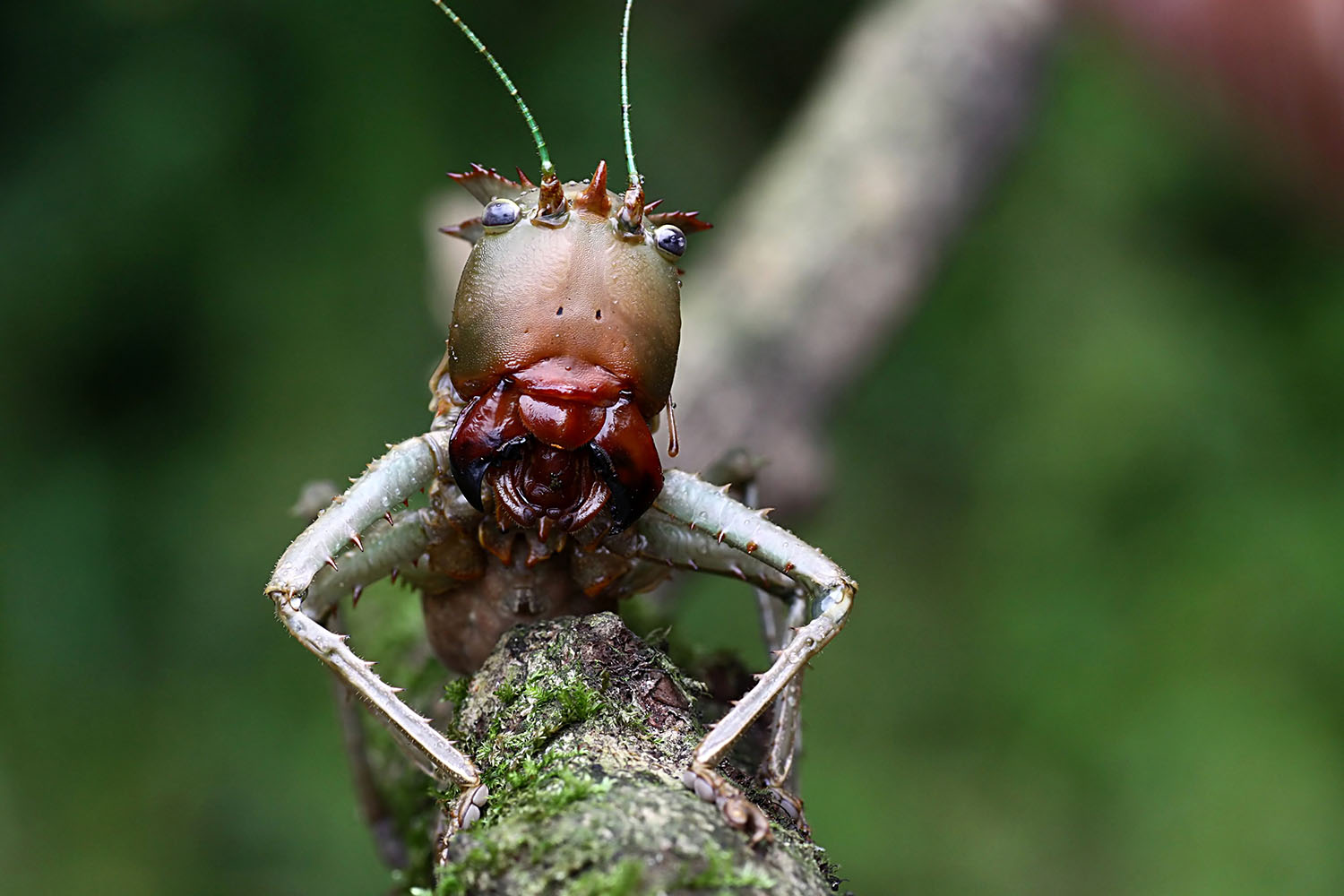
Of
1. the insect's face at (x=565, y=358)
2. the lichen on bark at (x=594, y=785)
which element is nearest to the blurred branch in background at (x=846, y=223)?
the insect's face at (x=565, y=358)

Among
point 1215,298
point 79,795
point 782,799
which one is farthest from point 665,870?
point 1215,298

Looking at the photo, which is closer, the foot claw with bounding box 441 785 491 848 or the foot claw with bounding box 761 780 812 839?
the foot claw with bounding box 441 785 491 848

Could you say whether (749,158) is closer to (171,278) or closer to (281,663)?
(171,278)

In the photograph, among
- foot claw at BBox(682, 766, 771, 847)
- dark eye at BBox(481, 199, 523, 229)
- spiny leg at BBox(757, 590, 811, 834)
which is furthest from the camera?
dark eye at BBox(481, 199, 523, 229)

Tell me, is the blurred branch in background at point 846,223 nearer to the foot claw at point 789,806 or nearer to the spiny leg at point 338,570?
the spiny leg at point 338,570

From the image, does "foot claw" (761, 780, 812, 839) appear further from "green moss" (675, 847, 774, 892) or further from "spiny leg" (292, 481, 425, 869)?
"spiny leg" (292, 481, 425, 869)

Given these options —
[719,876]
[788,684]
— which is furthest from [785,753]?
[719,876]

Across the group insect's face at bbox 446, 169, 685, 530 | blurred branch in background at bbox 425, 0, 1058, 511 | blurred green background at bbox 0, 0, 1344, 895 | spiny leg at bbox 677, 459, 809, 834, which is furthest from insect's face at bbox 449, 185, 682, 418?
blurred green background at bbox 0, 0, 1344, 895
